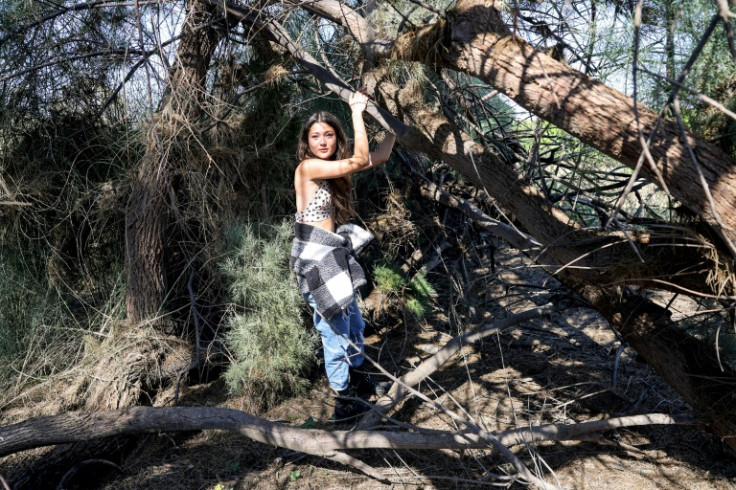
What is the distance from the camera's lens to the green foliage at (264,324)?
11.6ft

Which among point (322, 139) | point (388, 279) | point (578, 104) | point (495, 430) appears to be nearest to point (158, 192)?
point (322, 139)

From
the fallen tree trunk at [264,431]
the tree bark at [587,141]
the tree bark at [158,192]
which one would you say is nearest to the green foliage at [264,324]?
the tree bark at [158,192]

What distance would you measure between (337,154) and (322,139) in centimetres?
16

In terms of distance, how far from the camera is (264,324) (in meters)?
3.56

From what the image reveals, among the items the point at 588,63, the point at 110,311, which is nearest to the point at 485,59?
the point at 588,63

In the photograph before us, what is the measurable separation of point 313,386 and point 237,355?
58 cm

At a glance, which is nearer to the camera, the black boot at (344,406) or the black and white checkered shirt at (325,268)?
the black and white checkered shirt at (325,268)

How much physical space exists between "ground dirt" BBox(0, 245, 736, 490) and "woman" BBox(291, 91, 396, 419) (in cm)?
27

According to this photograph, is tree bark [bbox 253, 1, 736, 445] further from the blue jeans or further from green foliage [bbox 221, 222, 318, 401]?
green foliage [bbox 221, 222, 318, 401]

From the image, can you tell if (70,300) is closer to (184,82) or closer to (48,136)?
(48,136)

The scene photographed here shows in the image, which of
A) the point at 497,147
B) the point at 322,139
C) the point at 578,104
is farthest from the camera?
the point at 497,147

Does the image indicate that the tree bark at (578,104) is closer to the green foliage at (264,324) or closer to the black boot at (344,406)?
the green foliage at (264,324)

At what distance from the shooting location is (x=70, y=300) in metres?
4.06

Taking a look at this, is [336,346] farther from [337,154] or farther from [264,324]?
[337,154]
